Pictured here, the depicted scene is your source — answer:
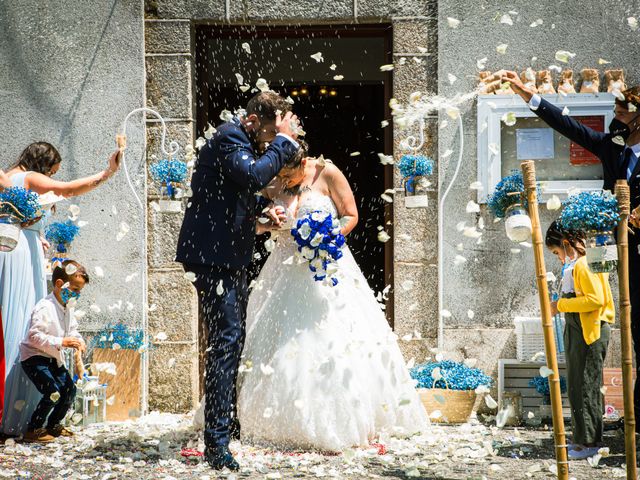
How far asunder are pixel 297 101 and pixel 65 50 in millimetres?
3811

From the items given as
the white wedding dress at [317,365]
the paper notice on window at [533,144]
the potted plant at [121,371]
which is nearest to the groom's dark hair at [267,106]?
the white wedding dress at [317,365]

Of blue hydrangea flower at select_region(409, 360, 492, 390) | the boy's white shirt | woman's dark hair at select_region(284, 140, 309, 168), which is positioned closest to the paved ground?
blue hydrangea flower at select_region(409, 360, 492, 390)

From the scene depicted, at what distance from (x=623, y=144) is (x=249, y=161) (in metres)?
2.21

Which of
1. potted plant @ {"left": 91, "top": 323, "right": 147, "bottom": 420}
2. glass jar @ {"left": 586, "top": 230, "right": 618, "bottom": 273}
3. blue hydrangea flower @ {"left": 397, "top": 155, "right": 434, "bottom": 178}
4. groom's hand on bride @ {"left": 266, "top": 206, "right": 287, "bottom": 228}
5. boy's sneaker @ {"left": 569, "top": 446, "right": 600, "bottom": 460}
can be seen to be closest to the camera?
glass jar @ {"left": 586, "top": 230, "right": 618, "bottom": 273}

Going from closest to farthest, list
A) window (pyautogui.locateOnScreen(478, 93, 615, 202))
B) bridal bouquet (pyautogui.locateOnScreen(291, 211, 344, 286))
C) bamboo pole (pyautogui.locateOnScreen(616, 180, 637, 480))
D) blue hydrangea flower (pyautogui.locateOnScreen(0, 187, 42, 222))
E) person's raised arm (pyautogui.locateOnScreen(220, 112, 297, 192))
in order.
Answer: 1. bamboo pole (pyautogui.locateOnScreen(616, 180, 637, 480))
2. person's raised arm (pyautogui.locateOnScreen(220, 112, 297, 192))
3. bridal bouquet (pyautogui.locateOnScreen(291, 211, 344, 286))
4. blue hydrangea flower (pyautogui.locateOnScreen(0, 187, 42, 222))
5. window (pyautogui.locateOnScreen(478, 93, 615, 202))

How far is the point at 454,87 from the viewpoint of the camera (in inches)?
275

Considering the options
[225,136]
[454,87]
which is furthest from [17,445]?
[454,87]

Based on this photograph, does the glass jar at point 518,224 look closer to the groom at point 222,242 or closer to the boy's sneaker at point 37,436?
the groom at point 222,242

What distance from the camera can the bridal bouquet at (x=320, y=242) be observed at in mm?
5512

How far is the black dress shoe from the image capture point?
465 centimetres

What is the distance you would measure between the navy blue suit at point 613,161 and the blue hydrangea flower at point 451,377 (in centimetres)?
135

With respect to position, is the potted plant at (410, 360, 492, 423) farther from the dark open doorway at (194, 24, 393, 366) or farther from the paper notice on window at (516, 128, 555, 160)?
the dark open doorway at (194, 24, 393, 366)

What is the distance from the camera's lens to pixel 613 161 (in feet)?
17.4

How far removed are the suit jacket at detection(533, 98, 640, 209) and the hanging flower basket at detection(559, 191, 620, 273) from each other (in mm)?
1067
